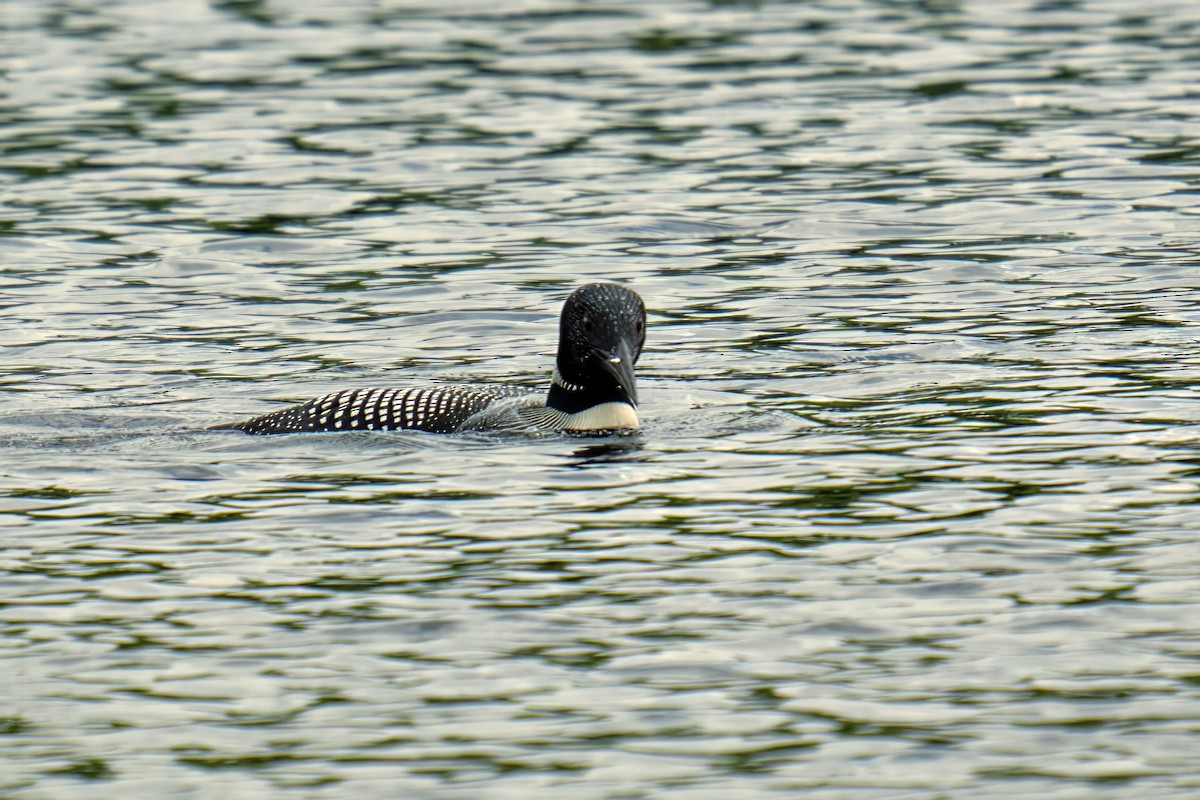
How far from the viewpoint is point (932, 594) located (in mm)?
8336

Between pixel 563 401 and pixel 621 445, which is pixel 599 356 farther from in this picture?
pixel 621 445

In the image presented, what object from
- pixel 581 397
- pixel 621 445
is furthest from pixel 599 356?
pixel 621 445

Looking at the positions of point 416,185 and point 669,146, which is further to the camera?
point 669,146

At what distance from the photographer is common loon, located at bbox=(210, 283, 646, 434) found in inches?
442

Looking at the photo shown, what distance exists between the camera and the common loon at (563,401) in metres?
11.2

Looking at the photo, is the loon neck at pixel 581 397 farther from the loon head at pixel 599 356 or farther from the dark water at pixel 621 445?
the dark water at pixel 621 445

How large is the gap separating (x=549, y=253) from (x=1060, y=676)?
960 centimetres

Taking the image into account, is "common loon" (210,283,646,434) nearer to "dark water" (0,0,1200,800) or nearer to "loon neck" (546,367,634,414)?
"loon neck" (546,367,634,414)

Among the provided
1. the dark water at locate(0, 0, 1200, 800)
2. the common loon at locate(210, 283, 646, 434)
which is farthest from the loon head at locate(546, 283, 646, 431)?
the dark water at locate(0, 0, 1200, 800)

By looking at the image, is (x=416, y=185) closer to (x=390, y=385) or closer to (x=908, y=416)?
(x=390, y=385)

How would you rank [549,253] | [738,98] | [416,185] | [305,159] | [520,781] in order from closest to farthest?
[520,781] < [549,253] < [416,185] < [305,159] < [738,98]

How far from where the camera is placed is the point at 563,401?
11422 millimetres

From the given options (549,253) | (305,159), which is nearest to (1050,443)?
(549,253)

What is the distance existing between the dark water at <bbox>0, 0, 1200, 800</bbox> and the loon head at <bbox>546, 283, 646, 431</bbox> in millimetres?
216
